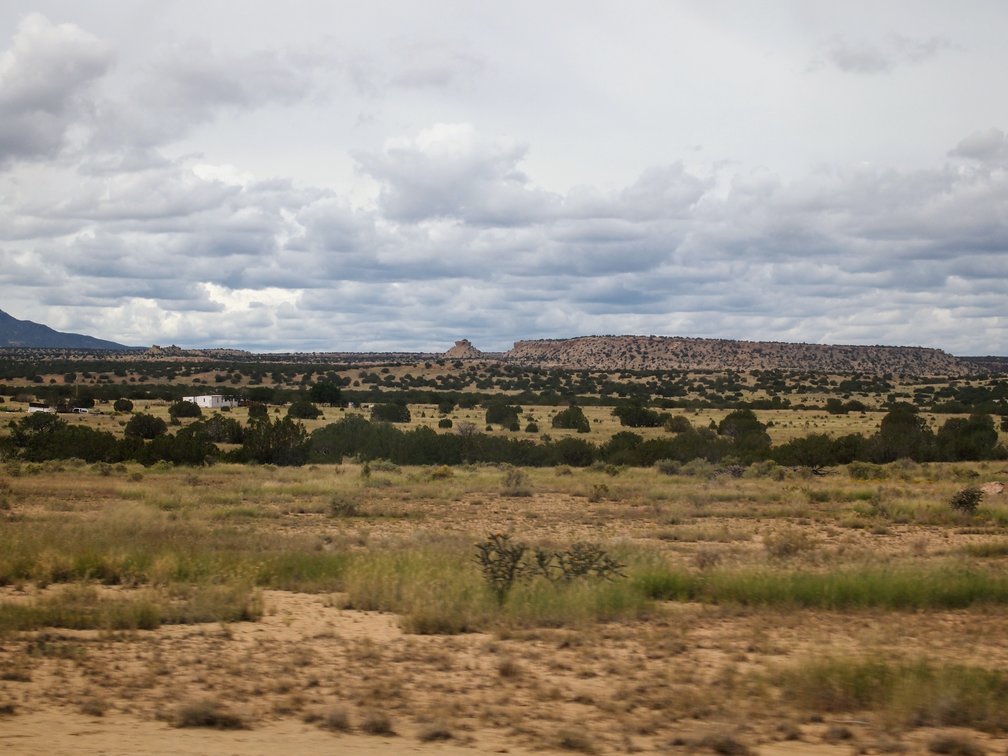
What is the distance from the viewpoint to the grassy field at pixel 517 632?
899cm

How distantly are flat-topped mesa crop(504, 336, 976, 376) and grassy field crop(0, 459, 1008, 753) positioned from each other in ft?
517

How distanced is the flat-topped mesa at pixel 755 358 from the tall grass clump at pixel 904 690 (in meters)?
168

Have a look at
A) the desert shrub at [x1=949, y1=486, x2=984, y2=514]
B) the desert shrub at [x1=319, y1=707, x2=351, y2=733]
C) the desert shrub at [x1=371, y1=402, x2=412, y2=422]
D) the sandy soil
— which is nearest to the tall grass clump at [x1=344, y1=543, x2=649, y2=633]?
the sandy soil

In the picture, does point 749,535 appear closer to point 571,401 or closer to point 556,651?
point 556,651

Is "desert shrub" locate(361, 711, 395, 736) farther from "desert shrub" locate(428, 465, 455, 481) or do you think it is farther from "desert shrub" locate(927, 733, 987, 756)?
"desert shrub" locate(428, 465, 455, 481)

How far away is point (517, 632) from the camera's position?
502 inches

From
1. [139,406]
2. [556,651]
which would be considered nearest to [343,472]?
[556,651]

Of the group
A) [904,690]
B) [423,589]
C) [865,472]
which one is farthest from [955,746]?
[865,472]

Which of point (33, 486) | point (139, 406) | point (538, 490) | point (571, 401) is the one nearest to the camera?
point (33, 486)

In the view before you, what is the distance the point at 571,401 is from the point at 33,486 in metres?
62.7

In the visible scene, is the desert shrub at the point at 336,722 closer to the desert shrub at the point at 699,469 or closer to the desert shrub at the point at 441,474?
the desert shrub at the point at 441,474

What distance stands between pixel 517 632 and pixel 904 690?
16.2ft

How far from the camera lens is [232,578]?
15.4 m

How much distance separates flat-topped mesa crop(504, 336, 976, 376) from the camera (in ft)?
597
